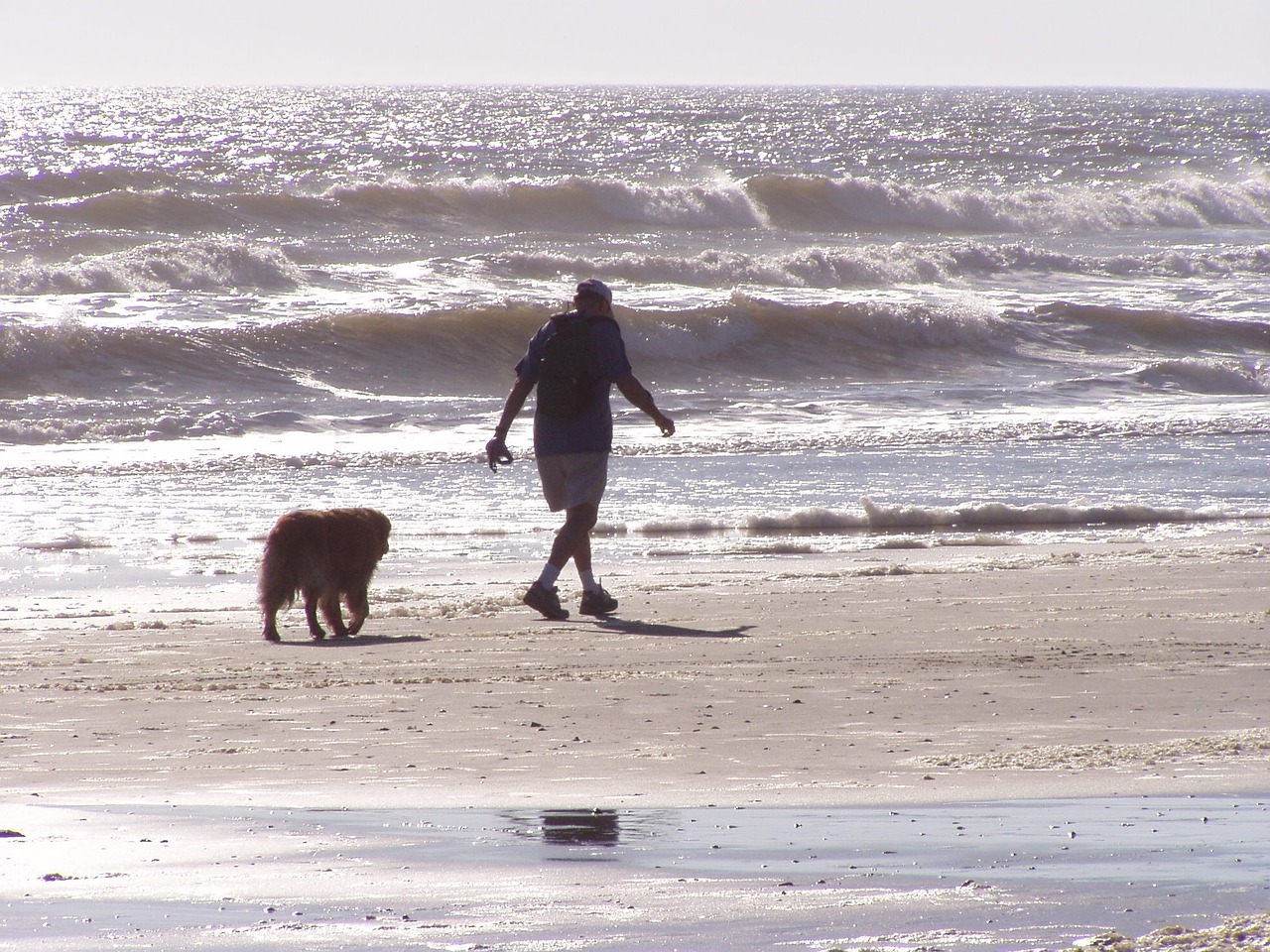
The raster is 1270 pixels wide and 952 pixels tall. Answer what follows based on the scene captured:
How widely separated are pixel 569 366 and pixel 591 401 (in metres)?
0.18

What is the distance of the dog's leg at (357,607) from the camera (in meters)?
5.94

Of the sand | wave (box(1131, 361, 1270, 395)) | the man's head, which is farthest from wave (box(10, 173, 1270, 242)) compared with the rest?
the sand

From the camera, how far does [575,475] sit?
247 inches

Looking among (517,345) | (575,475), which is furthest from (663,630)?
(517,345)

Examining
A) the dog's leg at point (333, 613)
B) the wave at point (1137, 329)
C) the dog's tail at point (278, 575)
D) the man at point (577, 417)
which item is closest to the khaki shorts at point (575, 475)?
the man at point (577, 417)

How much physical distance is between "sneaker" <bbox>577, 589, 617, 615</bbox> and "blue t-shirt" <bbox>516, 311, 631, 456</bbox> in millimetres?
610

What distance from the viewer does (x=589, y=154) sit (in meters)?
40.3

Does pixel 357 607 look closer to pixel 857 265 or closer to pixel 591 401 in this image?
pixel 591 401

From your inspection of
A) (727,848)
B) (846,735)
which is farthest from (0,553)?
(727,848)

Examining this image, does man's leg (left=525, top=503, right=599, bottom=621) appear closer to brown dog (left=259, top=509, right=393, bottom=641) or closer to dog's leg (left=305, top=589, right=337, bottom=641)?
brown dog (left=259, top=509, right=393, bottom=641)

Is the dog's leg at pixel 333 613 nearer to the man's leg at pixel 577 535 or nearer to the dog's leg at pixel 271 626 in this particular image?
the dog's leg at pixel 271 626

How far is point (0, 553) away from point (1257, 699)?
6384mm

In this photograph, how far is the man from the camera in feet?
20.0

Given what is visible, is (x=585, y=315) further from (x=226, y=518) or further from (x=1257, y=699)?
(x=226, y=518)
